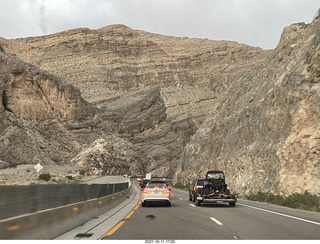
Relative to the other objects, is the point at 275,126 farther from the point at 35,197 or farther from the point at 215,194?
the point at 35,197

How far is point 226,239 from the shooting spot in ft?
28.3

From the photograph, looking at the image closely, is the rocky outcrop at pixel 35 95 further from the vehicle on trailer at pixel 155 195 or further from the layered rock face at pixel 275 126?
the vehicle on trailer at pixel 155 195

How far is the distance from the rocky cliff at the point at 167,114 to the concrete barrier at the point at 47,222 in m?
19.1

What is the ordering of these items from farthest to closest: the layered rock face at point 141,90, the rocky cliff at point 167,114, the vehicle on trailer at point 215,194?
1. the layered rock face at point 141,90
2. the rocky cliff at point 167,114
3. the vehicle on trailer at point 215,194

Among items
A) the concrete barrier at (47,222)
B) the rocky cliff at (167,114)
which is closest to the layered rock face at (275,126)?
the rocky cliff at (167,114)

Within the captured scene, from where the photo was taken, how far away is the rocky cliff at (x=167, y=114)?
109 feet

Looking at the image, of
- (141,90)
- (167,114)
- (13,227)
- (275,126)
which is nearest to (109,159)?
(167,114)

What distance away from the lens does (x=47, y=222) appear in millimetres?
Answer: 8594

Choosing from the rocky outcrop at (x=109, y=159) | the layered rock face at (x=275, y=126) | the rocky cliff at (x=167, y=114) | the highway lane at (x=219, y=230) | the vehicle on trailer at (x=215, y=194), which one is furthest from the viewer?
the rocky outcrop at (x=109, y=159)

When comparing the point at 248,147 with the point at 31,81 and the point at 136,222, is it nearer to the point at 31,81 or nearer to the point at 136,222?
the point at 136,222

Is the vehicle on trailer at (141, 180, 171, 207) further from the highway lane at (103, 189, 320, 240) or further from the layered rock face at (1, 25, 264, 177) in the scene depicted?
the layered rock face at (1, 25, 264, 177)

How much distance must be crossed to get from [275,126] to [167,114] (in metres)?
112

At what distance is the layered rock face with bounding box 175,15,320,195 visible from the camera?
97.2ft
